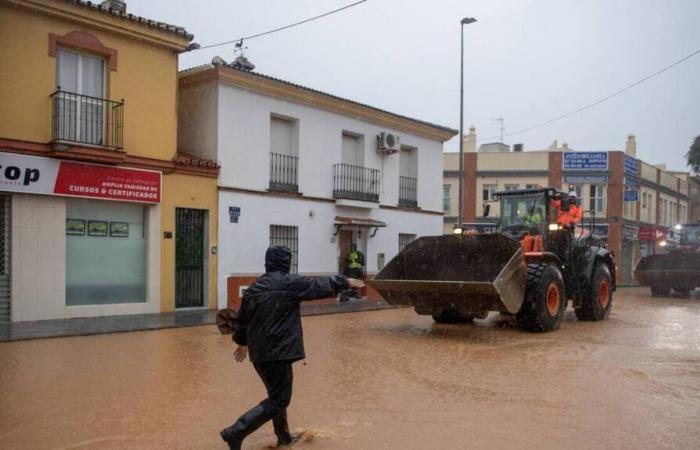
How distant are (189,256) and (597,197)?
90.5ft

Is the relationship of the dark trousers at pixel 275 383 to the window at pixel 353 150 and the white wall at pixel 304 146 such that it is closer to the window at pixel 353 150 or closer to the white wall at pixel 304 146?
the white wall at pixel 304 146

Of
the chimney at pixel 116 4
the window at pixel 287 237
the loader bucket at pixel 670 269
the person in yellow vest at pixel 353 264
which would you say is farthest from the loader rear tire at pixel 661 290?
the chimney at pixel 116 4

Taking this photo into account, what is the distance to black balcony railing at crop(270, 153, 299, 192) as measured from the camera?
17562 mm

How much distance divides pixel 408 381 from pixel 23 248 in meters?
8.58

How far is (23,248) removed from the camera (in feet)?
41.9

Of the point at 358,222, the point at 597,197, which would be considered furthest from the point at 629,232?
the point at 358,222

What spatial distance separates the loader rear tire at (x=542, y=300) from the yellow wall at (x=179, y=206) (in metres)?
7.41

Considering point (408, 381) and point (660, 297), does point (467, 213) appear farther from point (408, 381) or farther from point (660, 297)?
point (408, 381)

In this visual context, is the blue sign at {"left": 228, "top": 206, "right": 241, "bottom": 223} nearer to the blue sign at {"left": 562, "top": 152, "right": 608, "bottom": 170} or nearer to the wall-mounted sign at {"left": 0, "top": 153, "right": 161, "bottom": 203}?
the wall-mounted sign at {"left": 0, "top": 153, "right": 161, "bottom": 203}

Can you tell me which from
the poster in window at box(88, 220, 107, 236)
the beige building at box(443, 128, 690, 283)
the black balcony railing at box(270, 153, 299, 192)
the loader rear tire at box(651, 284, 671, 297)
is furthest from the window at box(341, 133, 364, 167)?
the beige building at box(443, 128, 690, 283)

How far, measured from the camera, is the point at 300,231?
18.2 meters

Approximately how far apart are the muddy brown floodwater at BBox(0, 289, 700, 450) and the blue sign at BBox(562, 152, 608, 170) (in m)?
25.9

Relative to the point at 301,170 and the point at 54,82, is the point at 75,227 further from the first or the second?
the point at 301,170

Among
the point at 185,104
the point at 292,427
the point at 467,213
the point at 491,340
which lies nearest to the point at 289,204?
the point at 185,104
